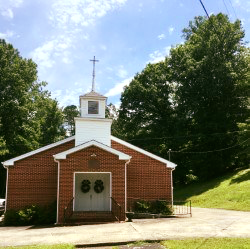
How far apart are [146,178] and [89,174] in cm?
345

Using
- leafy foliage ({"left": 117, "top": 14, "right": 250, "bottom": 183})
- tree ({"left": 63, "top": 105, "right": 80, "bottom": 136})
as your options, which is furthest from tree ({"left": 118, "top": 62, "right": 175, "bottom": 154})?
tree ({"left": 63, "top": 105, "right": 80, "bottom": 136})

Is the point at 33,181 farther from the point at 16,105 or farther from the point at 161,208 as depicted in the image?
the point at 16,105

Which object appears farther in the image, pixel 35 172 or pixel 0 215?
pixel 0 215

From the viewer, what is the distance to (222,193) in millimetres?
31844

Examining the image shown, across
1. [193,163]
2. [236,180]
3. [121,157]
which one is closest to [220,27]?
[193,163]

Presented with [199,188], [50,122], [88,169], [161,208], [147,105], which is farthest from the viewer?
[50,122]

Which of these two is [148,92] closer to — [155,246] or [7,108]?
[7,108]

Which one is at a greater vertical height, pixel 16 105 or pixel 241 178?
pixel 16 105

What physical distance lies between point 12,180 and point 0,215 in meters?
4.55

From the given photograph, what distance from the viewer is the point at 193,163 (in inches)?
1716

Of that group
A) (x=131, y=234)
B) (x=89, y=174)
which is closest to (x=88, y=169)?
(x=89, y=174)

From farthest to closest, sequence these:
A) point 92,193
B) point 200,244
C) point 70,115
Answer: point 70,115, point 92,193, point 200,244

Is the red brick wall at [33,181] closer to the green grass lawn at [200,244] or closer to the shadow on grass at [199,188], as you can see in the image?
the green grass lawn at [200,244]

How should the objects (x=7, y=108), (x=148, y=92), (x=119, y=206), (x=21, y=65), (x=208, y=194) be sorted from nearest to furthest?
(x=119, y=206) → (x=208, y=194) → (x=7, y=108) → (x=21, y=65) → (x=148, y=92)
